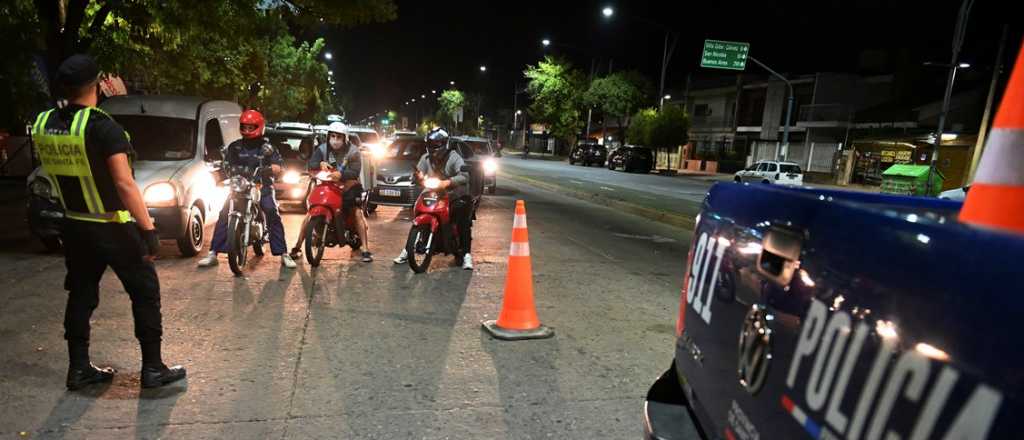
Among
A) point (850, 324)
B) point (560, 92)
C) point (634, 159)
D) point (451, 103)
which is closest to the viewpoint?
point (850, 324)

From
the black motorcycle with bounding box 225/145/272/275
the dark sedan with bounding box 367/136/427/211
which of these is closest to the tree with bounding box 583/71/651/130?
the dark sedan with bounding box 367/136/427/211

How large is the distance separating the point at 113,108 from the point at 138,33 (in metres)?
4.42

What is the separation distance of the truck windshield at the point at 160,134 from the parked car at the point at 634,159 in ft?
96.5

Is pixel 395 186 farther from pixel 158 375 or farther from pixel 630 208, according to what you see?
pixel 158 375

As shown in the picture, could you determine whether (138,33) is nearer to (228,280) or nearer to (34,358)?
(228,280)

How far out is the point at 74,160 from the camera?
313 centimetres

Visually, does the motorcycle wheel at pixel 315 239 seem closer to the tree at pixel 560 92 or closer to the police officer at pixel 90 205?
the police officer at pixel 90 205

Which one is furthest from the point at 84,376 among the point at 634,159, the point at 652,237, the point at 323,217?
the point at 634,159

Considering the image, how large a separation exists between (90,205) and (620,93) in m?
42.2

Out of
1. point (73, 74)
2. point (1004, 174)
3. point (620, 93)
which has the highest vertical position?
point (620, 93)

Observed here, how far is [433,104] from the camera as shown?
122125mm

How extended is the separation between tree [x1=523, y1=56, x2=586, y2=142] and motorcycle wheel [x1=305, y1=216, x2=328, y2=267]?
4334 centimetres

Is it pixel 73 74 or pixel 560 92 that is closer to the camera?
pixel 73 74

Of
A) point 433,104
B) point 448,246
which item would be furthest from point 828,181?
point 433,104
